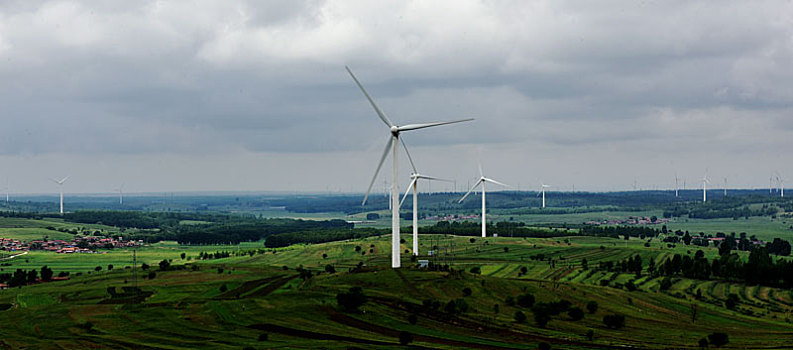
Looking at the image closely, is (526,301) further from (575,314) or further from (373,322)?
(373,322)

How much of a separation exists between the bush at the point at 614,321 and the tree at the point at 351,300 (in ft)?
182

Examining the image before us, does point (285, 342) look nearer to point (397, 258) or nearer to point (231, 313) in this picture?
point (231, 313)

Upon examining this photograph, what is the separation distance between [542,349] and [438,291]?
59767 millimetres

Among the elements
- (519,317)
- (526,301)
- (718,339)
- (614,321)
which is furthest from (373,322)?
(718,339)

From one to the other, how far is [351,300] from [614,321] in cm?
5918

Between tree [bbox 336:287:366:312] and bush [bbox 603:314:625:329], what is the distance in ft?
182

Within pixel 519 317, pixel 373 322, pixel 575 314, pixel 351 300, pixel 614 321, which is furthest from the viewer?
pixel 351 300

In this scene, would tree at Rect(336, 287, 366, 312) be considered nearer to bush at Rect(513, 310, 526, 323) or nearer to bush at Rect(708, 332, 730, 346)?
bush at Rect(513, 310, 526, 323)

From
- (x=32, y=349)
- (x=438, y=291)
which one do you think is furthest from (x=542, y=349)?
(x=32, y=349)

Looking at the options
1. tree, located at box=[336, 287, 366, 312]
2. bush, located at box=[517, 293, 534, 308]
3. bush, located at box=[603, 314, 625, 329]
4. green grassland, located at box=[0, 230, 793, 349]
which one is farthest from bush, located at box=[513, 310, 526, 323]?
tree, located at box=[336, 287, 366, 312]

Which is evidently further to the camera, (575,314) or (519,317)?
(575,314)

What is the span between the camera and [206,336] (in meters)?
147

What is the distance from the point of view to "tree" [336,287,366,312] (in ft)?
569

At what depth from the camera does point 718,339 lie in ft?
465
